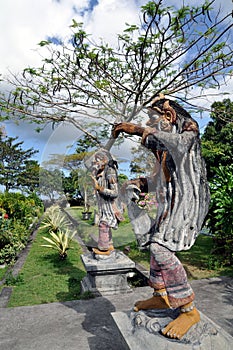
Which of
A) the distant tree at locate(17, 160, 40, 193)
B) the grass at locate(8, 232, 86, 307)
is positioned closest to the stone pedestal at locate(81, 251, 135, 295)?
the grass at locate(8, 232, 86, 307)

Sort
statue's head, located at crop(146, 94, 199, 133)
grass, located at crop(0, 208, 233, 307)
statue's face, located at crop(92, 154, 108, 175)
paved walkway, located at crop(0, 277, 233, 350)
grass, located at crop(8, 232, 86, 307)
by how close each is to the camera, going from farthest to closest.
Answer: grass, located at crop(8, 232, 86, 307) → grass, located at crop(0, 208, 233, 307) → paved walkway, located at crop(0, 277, 233, 350) → statue's face, located at crop(92, 154, 108, 175) → statue's head, located at crop(146, 94, 199, 133)

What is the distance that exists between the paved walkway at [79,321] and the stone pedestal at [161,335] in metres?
0.50

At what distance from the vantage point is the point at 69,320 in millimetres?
4066

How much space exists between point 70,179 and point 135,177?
2.26 feet

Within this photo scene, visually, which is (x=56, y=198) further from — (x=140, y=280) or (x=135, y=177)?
(x=140, y=280)

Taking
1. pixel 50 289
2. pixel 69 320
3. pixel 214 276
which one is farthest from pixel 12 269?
pixel 214 276

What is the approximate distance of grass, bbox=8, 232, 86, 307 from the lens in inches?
213

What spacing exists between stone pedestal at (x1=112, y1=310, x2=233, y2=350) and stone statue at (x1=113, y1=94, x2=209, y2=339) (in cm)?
6

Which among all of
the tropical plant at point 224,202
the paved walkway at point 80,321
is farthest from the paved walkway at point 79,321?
the tropical plant at point 224,202

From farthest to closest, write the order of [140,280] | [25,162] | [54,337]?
[25,162]
[140,280]
[54,337]

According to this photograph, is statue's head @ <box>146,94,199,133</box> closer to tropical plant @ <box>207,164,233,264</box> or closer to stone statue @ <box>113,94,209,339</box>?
stone statue @ <box>113,94,209,339</box>

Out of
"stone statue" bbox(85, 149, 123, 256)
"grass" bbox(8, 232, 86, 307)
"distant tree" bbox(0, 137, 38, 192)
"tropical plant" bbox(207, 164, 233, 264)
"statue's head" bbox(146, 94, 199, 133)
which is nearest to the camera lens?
"statue's head" bbox(146, 94, 199, 133)

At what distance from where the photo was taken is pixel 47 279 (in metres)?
6.66

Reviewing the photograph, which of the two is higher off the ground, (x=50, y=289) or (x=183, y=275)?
(x=183, y=275)
